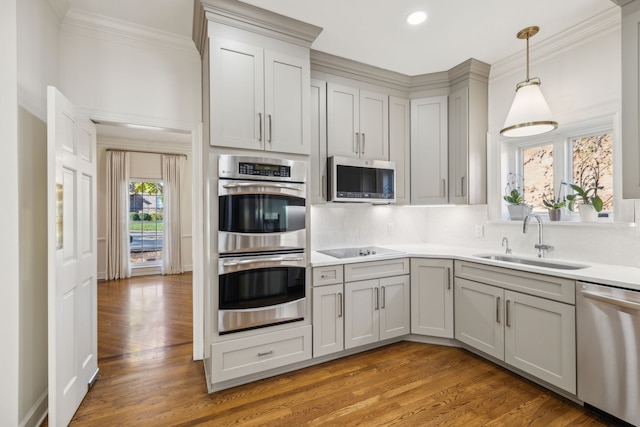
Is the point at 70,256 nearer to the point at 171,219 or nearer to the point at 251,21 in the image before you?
the point at 251,21

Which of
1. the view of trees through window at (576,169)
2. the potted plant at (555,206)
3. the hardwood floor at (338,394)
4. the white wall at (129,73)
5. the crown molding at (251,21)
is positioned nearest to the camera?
the hardwood floor at (338,394)

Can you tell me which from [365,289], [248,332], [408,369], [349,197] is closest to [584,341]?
[408,369]

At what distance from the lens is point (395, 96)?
3.25 meters

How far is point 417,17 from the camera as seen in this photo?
7.70ft

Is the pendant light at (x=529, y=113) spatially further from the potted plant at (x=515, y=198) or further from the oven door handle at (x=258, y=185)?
the oven door handle at (x=258, y=185)

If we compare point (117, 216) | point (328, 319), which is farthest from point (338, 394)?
point (117, 216)

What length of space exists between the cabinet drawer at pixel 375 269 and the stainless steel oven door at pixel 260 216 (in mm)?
522

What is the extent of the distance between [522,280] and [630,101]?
1391mm

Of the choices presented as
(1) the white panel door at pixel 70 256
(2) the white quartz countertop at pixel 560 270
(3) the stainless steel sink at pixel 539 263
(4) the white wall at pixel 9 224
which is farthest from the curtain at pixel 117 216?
(3) the stainless steel sink at pixel 539 263

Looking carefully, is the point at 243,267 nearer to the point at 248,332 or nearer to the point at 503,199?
the point at 248,332

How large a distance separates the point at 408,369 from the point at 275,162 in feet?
6.60

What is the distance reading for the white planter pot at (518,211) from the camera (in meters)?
2.80

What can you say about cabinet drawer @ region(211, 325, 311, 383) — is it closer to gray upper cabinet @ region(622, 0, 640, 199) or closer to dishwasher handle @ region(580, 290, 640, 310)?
dishwasher handle @ region(580, 290, 640, 310)

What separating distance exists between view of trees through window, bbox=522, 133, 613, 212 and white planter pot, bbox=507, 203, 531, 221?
0.22 metres
